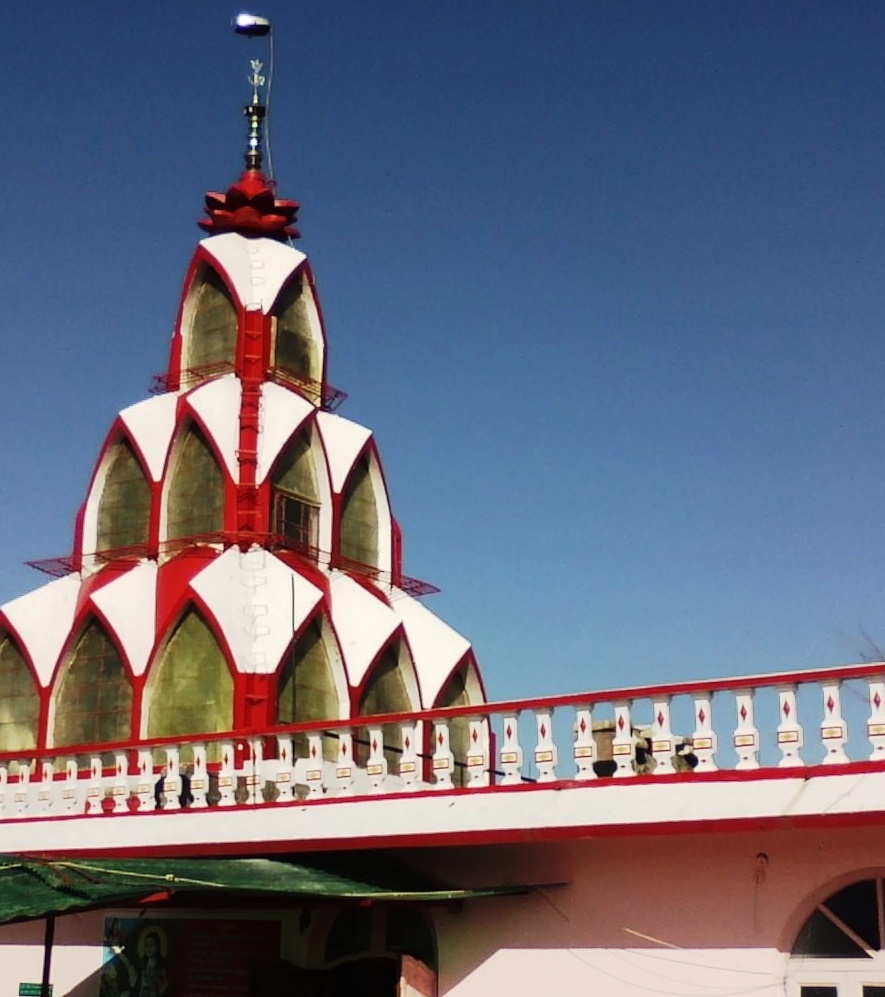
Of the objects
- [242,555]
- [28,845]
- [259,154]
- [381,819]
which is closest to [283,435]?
[242,555]

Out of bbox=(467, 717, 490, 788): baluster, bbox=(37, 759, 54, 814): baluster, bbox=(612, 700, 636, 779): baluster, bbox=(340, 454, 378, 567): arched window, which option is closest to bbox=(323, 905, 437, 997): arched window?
bbox=(467, 717, 490, 788): baluster

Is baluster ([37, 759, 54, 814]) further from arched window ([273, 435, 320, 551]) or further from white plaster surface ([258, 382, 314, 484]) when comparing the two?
white plaster surface ([258, 382, 314, 484])

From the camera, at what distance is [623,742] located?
11.0m

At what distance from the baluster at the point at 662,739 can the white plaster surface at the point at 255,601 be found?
7642 millimetres

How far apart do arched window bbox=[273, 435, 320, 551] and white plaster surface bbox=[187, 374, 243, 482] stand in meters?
0.66

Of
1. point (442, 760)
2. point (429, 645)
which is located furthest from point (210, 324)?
point (442, 760)

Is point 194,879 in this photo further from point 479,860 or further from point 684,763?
point 684,763

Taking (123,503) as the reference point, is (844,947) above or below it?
below

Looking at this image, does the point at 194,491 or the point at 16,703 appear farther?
the point at 194,491

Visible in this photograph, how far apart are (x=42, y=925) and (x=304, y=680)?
4.95 meters

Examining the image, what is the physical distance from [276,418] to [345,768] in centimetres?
830

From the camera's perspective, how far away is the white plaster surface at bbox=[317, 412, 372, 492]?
20500 mm

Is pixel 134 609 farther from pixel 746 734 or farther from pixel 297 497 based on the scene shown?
pixel 746 734

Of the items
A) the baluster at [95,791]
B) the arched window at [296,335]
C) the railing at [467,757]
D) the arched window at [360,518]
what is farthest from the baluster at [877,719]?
the arched window at [296,335]
